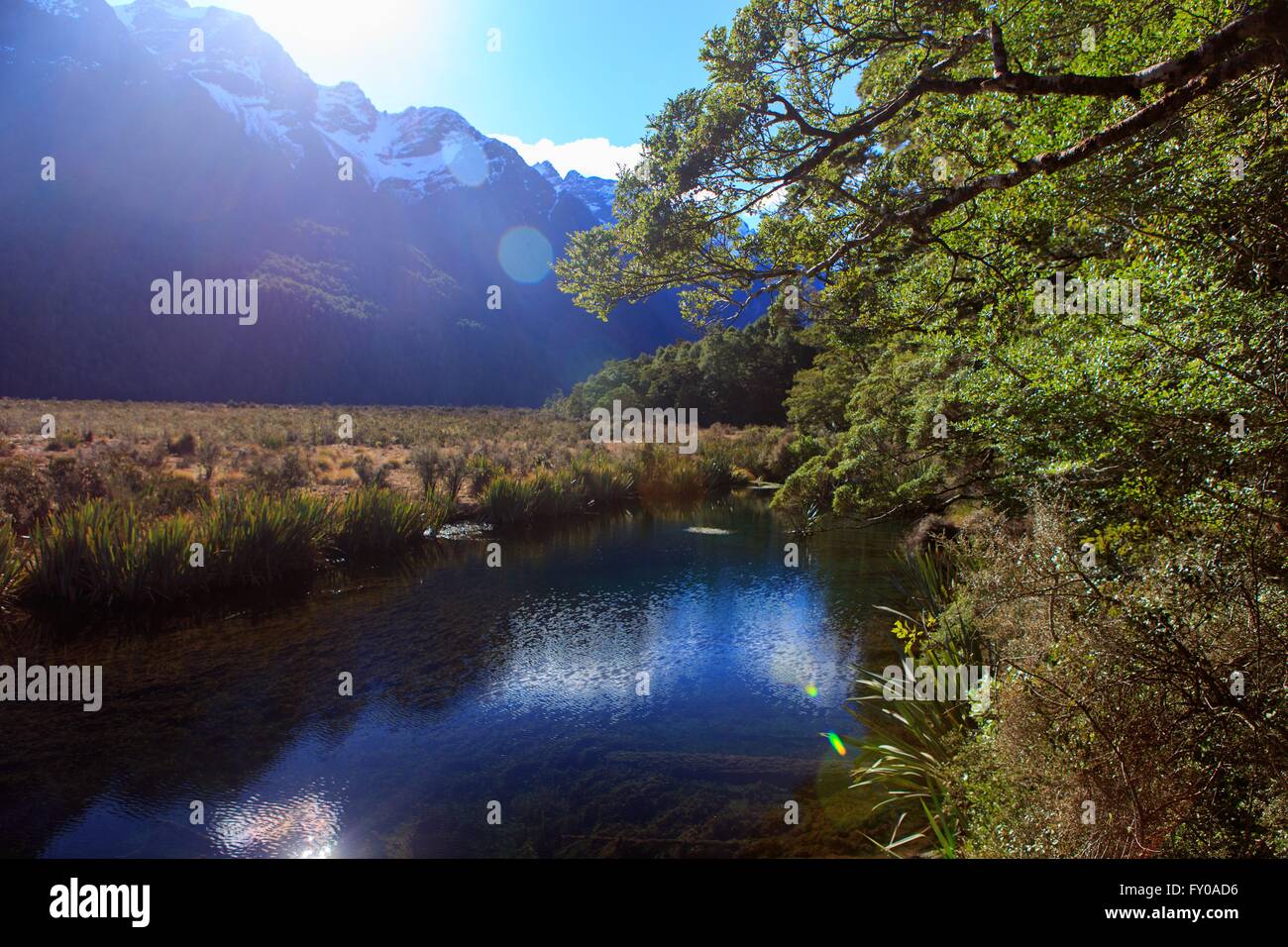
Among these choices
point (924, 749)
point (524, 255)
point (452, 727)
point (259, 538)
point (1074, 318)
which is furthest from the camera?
point (524, 255)

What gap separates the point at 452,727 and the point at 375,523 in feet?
25.4

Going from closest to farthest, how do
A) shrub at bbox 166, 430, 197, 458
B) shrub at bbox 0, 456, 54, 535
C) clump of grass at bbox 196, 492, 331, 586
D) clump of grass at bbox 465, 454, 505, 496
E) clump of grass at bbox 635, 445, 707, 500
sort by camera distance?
1. clump of grass at bbox 196, 492, 331, 586
2. shrub at bbox 0, 456, 54, 535
3. clump of grass at bbox 465, 454, 505, 496
4. shrub at bbox 166, 430, 197, 458
5. clump of grass at bbox 635, 445, 707, 500

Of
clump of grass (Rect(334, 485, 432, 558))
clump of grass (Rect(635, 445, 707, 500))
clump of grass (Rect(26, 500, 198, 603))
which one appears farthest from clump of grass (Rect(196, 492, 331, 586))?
clump of grass (Rect(635, 445, 707, 500))

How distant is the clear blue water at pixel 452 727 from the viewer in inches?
185

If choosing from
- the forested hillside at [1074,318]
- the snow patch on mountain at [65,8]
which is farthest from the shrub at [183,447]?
the snow patch on mountain at [65,8]

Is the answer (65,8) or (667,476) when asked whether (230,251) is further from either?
(667,476)

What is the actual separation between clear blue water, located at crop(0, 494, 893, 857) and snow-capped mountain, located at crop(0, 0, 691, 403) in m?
39.4

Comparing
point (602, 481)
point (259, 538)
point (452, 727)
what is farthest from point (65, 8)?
point (452, 727)

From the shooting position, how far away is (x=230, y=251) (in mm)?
83062

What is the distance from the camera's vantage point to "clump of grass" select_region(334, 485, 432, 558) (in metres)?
12.6

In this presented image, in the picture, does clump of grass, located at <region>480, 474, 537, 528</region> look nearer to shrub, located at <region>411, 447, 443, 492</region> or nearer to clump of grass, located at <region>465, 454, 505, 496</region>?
clump of grass, located at <region>465, 454, 505, 496</region>

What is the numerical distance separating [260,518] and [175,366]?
2769 inches
